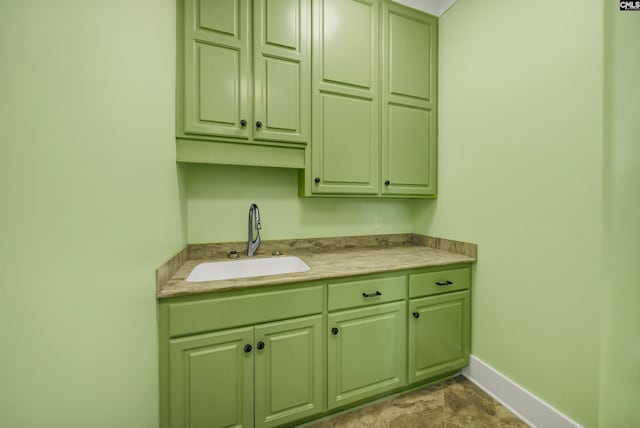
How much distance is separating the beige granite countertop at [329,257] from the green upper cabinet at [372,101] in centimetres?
46

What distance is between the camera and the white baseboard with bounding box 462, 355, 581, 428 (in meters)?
1.20

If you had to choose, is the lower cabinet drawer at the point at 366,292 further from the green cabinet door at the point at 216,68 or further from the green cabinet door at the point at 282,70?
the green cabinet door at the point at 216,68

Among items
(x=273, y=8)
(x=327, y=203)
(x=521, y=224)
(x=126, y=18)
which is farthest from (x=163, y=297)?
(x=521, y=224)

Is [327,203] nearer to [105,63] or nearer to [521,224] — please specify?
[521,224]

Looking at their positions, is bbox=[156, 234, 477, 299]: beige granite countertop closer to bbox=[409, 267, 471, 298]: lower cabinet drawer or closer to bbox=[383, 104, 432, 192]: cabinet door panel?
bbox=[409, 267, 471, 298]: lower cabinet drawer

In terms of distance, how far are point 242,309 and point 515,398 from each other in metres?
1.67

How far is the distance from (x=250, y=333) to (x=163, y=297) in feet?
1.39

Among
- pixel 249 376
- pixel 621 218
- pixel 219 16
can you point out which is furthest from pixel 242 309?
pixel 621 218

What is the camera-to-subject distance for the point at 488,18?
4.99 ft

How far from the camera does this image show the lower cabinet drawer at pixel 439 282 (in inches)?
58.6

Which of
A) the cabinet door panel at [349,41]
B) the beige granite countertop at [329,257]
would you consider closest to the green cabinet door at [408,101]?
the cabinet door panel at [349,41]

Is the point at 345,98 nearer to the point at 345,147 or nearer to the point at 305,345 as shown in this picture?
the point at 345,147

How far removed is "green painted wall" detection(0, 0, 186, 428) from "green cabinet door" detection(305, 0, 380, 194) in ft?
3.16

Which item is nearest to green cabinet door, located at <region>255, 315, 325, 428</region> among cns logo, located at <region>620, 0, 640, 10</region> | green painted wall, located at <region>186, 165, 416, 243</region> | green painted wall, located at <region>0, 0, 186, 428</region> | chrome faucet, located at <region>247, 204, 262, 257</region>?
green painted wall, located at <region>0, 0, 186, 428</region>
